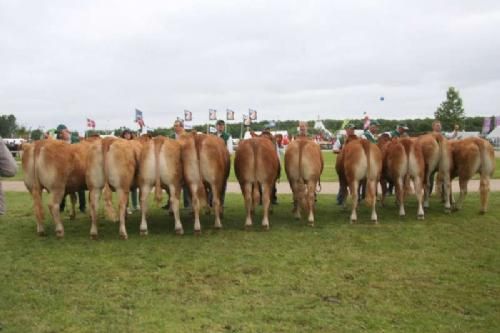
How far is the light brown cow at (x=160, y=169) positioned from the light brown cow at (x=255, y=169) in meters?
1.29

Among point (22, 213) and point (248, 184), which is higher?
point (248, 184)

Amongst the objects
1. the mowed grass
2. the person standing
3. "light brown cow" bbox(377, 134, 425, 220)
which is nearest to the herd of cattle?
"light brown cow" bbox(377, 134, 425, 220)

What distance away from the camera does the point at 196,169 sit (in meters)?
9.45

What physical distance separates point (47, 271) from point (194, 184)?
3170 mm

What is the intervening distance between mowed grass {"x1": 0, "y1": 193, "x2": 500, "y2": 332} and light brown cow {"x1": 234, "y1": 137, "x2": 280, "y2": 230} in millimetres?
703

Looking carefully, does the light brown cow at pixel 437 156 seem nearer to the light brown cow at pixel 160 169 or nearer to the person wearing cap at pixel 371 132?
the person wearing cap at pixel 371 132

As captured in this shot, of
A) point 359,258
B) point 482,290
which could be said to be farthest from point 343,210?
point 482,290

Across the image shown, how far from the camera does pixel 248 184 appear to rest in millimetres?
9828

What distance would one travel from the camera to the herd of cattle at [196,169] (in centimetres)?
916

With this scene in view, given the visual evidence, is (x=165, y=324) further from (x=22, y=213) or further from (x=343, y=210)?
(x=22, y=213)

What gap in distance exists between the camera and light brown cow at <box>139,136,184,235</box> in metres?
9.23

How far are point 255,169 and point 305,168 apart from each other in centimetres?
112

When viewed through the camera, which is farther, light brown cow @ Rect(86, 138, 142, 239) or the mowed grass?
light brown cow @ Rect(86, 138, 142, 239)

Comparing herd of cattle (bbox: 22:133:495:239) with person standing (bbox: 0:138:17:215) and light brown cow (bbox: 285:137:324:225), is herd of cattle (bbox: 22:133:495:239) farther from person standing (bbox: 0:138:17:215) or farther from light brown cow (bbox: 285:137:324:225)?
person standing (bbox: 0:138:17:215)
